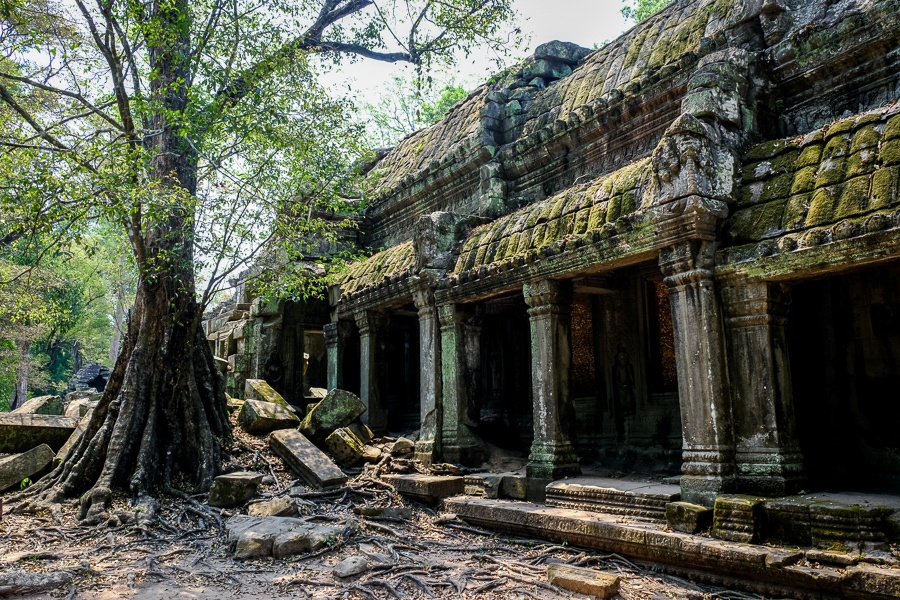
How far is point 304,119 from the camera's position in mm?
8703

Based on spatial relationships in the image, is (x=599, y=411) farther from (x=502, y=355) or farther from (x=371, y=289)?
(x=371, y=289)

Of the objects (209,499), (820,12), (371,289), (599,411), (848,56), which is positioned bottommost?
(209,499)

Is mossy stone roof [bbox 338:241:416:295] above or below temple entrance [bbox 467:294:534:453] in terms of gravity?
above

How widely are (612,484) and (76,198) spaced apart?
5.87 m

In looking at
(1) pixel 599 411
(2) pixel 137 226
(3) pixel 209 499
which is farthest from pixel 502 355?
(2) pixel 137 226

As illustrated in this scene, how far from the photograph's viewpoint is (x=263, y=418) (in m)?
9.05

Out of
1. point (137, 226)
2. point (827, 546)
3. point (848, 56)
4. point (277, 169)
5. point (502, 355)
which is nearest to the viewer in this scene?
point (827, 546)

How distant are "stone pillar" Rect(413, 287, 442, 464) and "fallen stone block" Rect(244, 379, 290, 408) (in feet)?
8.44

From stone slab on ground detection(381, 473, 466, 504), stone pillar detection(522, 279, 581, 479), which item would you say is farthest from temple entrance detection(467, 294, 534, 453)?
stone pillar detection(522, 279, 581, 479)

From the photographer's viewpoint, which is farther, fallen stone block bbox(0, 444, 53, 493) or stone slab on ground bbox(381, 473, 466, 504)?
fallen stone block bbox(0, 444, 53, 493)

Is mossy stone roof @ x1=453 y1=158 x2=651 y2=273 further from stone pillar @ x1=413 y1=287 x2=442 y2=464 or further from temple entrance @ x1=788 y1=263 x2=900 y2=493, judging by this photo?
temple entrance @ x1=788 y1=263 x2=900 y2=493

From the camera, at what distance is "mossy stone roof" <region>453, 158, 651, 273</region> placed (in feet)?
19.4

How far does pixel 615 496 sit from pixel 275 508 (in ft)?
10.3

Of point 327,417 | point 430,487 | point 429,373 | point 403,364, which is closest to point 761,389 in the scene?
point 430,487
